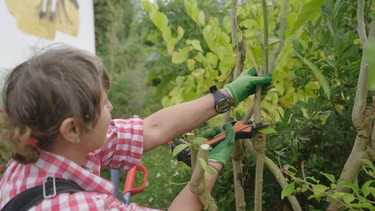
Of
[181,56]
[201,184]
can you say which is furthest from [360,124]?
[181,56]

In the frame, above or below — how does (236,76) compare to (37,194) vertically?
above

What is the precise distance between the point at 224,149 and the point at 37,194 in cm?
48

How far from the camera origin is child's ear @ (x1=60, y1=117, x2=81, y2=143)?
95 centimetres

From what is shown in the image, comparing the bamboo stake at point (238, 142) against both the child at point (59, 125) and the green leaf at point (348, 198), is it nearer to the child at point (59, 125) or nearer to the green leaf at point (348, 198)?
the child at point (59, 125)

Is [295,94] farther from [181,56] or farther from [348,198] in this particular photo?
[348,198]

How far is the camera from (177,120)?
133 cm

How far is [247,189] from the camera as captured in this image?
4.94ft

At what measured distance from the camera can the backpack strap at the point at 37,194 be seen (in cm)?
93

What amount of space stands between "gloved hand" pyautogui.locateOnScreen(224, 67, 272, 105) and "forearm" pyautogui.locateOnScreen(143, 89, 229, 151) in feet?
0.10

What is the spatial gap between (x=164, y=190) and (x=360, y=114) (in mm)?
1008

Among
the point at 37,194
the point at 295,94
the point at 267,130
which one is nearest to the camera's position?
the point at 37,194

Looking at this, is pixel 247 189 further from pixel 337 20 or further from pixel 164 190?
pixel 337 20

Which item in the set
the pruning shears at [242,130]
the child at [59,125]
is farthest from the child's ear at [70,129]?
the pruning shears at [242,130]

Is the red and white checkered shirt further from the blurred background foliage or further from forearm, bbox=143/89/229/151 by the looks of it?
the blurred background foliage
